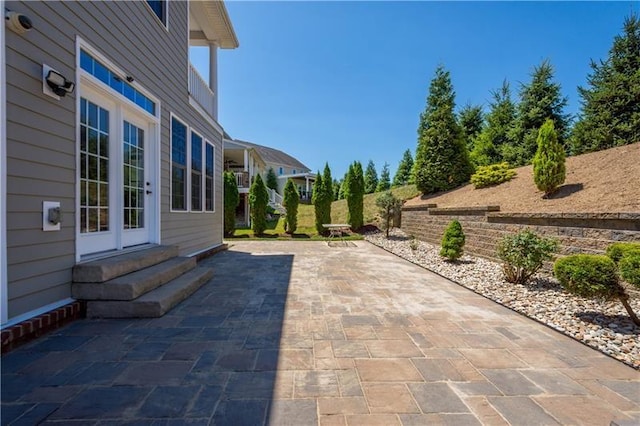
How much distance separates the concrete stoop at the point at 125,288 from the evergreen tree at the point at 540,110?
1530cm

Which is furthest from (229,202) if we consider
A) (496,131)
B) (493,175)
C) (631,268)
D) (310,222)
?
(496,131)

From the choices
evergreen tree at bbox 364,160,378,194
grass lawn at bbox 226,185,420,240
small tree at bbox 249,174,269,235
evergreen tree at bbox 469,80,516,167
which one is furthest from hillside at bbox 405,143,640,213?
evergreen tree at bbox 364,160,378,194

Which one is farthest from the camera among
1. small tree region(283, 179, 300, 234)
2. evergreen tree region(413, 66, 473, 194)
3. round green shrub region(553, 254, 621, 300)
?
small tree region(283, 179, 300, 234)

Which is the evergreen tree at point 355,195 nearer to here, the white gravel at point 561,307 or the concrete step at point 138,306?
the white gravel at point 561,307

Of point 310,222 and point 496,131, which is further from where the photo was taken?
point 310,222

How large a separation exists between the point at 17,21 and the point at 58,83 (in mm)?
520

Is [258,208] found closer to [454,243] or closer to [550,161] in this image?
[454,243]

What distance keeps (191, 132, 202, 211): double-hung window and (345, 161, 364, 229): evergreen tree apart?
26.3 ft

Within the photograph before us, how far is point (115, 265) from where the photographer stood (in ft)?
10.9

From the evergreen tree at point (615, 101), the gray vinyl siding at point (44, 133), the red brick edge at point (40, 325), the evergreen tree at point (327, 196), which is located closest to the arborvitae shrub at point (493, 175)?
the evergreen tree at point (615, 101)

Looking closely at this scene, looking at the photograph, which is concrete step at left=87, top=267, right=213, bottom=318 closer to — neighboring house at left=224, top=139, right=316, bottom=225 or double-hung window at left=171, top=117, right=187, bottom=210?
double-hung window at left=171, top=117, right=187, bottom=210

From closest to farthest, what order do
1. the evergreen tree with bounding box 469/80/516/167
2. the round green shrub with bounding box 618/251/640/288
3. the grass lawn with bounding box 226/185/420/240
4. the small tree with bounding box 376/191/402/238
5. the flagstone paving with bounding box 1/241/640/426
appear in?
the flagstone paving with bounding box 1/241/640/426, the round green shrub with bounding box 618/251/640/288, the small tree with bounding box 376/191/402/238, the grass lawn with bounding box 226/185/420/240, the evergreen tree with bounding box 469/80/516/167

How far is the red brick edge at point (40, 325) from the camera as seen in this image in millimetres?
2338

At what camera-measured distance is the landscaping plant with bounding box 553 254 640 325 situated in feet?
9.20
